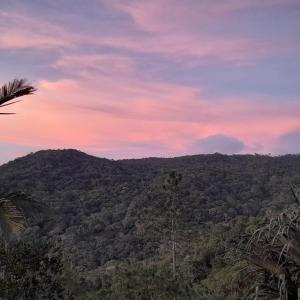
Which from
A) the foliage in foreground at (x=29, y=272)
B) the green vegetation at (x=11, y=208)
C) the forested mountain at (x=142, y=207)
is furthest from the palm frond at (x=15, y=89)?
the forested mountain at (x=142, y=207)

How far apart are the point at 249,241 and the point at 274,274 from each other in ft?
2.16

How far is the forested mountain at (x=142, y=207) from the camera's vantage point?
50.5 m

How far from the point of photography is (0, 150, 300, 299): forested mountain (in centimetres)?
5050

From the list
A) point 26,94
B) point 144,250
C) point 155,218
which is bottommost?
point 144,250

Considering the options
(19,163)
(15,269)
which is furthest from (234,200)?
(15,269)

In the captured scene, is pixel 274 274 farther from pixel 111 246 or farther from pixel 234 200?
pixel 234 200

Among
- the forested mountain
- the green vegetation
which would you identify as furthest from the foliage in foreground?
the forested mountain

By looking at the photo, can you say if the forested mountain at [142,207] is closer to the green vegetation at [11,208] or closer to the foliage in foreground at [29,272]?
the foliage in foreground at [29,272]

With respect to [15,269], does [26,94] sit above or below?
above

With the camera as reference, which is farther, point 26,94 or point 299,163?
point 299,163

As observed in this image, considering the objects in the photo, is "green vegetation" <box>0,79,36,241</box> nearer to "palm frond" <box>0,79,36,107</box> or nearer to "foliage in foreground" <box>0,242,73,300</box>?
"palm frond" <box>0,79,36,107</box>

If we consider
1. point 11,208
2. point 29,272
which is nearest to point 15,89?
point 11,208

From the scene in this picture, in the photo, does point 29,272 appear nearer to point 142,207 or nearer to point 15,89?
point 15,89

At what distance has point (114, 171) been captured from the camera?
123m
